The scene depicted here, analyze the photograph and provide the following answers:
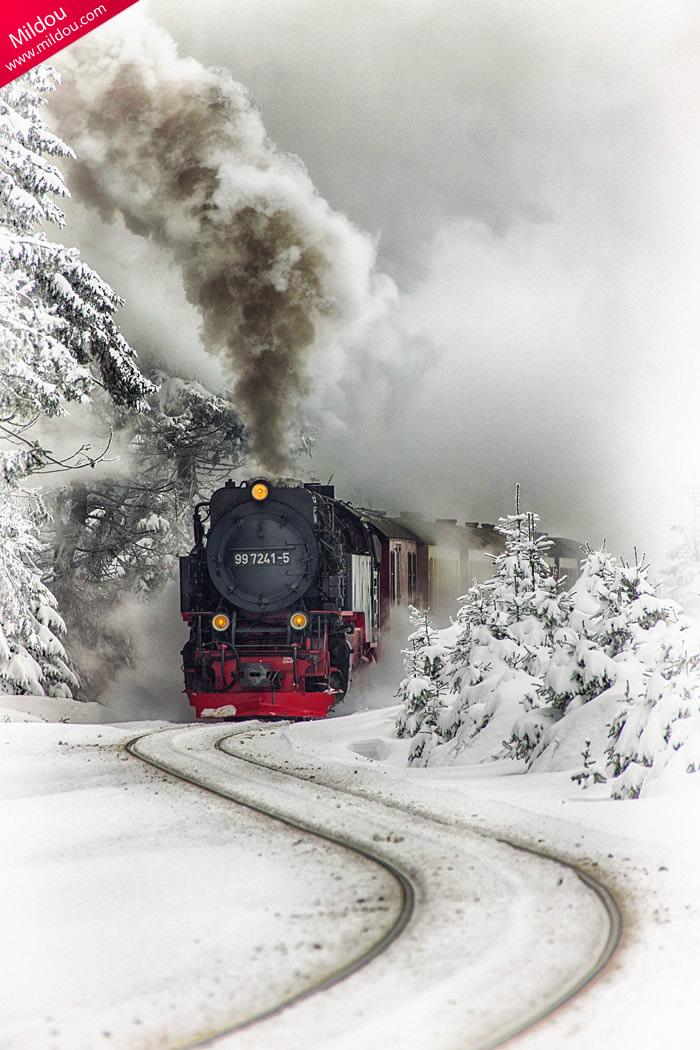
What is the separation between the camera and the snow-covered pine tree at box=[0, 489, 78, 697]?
13984mm

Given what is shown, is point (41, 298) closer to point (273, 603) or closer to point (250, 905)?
point (273, 603)

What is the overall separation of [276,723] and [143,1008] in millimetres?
8530

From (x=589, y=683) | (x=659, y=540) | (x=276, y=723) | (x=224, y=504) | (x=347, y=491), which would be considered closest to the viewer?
(x=589, y=683)

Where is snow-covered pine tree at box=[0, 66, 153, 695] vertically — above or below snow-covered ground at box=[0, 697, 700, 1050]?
above

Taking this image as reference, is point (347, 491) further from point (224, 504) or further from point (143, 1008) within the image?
point (143, 1008)

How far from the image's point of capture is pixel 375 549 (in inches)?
555

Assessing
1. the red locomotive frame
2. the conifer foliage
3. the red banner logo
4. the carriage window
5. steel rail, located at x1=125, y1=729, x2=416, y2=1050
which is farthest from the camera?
the carriage window

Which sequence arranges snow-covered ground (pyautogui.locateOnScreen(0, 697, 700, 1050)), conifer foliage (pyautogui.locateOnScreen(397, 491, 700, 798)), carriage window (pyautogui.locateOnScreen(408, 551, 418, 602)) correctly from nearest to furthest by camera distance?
snow-covered ground (pyautogui.locateOnScreen(0, 697, 700, 1050))
conifer foliage (pyautogui.locateOnScreen(397, 491, 700, 798))
carriage window (pyautogui.locateOnScreen(408, 551, 418, 602))

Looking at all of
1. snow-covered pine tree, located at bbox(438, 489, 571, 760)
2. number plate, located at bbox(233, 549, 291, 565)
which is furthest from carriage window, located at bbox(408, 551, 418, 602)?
snow-covered pine tree, located at bbox(438, 489, 571, 760)

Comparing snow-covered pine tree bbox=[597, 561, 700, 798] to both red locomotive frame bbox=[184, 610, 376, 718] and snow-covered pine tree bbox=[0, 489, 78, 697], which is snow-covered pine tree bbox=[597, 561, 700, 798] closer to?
red locomotive frame bbox=[184, 610, 376, 718]

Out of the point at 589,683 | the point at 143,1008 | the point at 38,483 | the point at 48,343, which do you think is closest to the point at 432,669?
the point at 589,683

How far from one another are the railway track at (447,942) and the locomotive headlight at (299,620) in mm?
5902

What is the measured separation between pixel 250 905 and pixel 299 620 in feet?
25.5

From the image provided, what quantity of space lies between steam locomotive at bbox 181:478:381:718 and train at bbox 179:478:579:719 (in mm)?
13
